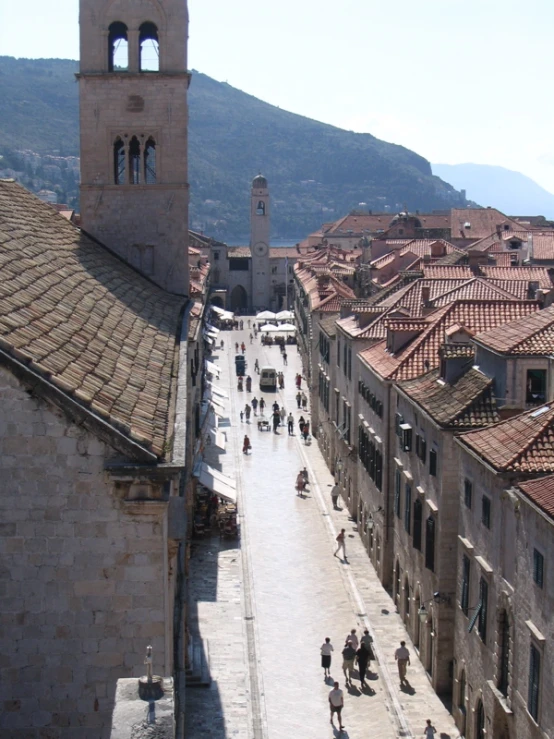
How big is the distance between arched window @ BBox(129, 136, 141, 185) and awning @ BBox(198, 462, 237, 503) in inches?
568

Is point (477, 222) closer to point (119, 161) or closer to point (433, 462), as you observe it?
point (119, 161)

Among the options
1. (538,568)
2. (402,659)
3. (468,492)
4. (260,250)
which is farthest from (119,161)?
(260,250)

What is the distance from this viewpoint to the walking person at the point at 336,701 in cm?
2911

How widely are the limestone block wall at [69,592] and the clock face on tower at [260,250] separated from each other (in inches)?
5846

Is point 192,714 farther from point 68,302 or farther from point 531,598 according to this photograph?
point 68,302

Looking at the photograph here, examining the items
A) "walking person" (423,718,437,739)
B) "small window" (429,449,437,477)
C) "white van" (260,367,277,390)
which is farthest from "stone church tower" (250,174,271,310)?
"walking person" (423,718,437,739)

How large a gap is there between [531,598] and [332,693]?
7801 millimetres

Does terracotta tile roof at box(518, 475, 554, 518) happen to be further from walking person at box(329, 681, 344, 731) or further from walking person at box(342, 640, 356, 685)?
walking person at box(342, 640, 356, 685)

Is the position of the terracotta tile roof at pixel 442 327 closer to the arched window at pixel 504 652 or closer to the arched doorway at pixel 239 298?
the arched window at pixel 504 652

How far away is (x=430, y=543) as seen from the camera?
32.4 metres

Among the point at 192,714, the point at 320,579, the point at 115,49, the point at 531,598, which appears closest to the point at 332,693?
the point at 192,714

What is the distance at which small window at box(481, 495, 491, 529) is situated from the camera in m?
26.9

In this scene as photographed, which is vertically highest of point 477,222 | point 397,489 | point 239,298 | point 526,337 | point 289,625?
point 477,222

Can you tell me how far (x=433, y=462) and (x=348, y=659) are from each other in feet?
18.5
